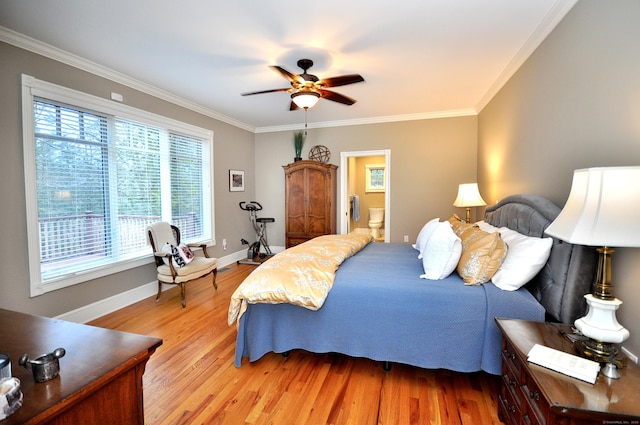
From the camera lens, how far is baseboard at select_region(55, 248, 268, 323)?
288 cm

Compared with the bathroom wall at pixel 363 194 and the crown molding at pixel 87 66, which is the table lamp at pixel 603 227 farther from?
the bathroom wall at pixel 363 194

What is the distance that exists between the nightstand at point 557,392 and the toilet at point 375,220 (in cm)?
556

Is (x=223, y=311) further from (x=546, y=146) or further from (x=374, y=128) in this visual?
(x=374, y=128)

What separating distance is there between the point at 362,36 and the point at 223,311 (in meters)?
3.07

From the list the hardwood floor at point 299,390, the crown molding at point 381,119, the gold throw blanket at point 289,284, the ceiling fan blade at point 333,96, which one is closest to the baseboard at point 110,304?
the hardwood floor at point 299,390

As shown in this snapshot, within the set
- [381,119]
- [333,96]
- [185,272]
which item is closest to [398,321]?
[333,96]

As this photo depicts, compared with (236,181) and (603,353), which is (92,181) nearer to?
(236,181)

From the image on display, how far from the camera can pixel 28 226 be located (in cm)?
251

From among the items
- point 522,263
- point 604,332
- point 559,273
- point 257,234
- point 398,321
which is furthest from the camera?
point 257,234

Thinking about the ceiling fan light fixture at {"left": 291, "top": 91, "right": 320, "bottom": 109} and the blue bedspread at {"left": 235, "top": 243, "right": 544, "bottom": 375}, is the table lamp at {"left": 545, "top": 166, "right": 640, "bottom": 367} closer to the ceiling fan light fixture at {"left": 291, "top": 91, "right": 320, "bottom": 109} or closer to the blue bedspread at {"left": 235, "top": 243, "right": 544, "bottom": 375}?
the blue bedspread at {"left": 235, "top": 243, "right": 544, "bottom": 375}

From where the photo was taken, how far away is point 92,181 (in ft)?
10.0

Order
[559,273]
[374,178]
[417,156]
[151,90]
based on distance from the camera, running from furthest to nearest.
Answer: [374,178] → [417,156] → [151,90] → [559,273]

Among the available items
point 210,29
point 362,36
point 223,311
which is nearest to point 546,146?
point 362,36

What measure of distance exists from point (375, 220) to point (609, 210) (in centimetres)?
617
